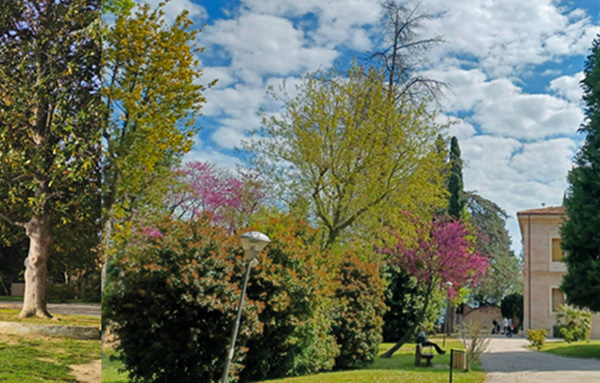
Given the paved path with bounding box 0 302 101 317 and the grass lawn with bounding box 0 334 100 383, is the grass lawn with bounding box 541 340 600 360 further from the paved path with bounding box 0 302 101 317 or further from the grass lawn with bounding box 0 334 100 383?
the grass lawn with bounding box 0 334 100 383

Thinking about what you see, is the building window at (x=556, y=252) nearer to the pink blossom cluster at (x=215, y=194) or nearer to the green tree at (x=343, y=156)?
the green tree at (x=343, y=156)

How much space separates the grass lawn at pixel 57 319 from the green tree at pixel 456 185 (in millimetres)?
8157

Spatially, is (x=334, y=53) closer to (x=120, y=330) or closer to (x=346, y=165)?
(x=346, y=165)

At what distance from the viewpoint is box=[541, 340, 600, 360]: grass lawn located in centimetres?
1010

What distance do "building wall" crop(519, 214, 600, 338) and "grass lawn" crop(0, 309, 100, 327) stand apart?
7.59 m

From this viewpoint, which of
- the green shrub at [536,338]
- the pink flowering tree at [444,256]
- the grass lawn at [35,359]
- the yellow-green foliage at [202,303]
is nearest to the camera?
the grass lawn at [35,359]

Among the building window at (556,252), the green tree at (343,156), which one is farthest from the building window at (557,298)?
the green tree at (343,156)

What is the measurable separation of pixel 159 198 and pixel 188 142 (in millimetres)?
907

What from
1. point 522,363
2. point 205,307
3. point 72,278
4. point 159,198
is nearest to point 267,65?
point 159,198

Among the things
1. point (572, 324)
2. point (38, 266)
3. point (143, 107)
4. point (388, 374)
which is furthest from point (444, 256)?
point (38, 266)

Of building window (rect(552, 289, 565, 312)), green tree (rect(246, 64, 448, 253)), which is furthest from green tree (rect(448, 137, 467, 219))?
building window (rect(552, 289, 565, 312))

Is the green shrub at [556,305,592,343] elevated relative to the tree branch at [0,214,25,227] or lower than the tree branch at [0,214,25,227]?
lower

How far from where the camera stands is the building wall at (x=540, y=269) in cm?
1034

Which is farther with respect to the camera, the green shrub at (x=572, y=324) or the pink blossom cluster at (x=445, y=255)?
the pink blossom cluster at (x=445, y=255)
